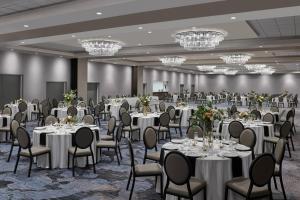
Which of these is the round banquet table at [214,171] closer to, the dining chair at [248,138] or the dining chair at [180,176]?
the dining chair at [180,176]

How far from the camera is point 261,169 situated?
161 inches

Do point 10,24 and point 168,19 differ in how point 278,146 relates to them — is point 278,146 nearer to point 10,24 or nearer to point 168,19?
point 168,19

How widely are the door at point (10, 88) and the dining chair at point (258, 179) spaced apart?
44.6 feet

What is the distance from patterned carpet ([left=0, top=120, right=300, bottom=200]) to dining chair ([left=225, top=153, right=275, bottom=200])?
1214 millimetres

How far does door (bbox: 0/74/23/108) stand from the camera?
15211 mm

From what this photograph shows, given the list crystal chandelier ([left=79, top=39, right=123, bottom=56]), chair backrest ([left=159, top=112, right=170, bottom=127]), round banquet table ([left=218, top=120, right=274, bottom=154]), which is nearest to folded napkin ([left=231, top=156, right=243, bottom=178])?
round banquet table ([left=218, top=120, right=274, bottom=154])

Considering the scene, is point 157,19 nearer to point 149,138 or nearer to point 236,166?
point 149,138

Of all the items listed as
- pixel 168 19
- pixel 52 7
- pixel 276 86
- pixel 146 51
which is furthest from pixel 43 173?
pixel 276 86

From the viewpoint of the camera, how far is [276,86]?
35594mm

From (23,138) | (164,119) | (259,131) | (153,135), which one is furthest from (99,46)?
(259,131)

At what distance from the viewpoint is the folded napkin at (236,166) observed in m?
4.69

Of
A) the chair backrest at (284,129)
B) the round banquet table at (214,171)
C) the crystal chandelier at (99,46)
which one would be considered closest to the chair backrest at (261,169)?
the round banquet table at (214,171)

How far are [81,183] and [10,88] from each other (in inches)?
445

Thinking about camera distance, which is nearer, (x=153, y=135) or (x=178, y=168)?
(x=178, y=168)
